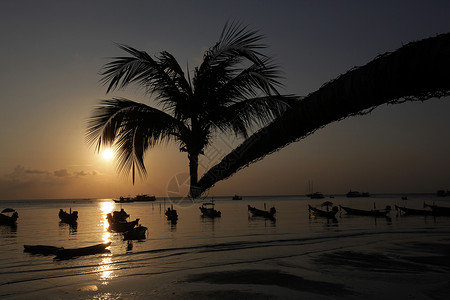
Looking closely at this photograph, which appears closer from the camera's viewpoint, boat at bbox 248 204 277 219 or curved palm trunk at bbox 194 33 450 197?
curved palm trunk at bbox 194 33 450 197

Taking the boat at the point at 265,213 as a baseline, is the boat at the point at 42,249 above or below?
above

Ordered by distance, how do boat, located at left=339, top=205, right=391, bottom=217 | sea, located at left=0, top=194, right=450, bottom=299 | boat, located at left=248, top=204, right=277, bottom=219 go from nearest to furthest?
sea, located at left=0, top=194, right=450, bottom=299 → boat, located at left=339, top=205, right=391, bottom=217 → boat, located at left=248, top=204, right=277, bottom=219

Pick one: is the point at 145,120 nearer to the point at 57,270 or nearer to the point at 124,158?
the point at 124,158

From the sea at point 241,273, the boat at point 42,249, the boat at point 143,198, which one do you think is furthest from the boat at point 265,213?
the boat at point 143,198

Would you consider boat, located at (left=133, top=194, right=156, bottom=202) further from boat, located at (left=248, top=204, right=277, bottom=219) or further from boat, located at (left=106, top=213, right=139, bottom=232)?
boat, located at (left=106, top=213, right=139, bottom=232)

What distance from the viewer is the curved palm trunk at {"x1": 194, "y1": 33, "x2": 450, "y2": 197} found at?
1.62 m

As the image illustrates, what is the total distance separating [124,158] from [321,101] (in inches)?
128

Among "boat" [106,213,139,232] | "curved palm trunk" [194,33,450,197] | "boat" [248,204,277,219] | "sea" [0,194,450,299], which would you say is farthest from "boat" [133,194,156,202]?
"curved palm trunk" [194,33,450,197]

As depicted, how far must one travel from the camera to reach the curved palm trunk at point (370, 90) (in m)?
1.62

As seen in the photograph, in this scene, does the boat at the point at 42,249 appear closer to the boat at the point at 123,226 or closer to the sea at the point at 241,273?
the sea at the point at 241,273

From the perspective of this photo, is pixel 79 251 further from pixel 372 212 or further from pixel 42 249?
pixel 372 212

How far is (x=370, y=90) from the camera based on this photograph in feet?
6.25

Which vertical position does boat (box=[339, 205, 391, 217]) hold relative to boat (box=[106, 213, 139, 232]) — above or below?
below

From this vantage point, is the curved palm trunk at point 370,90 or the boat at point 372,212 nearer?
the curved palm trunk at point 370,90
